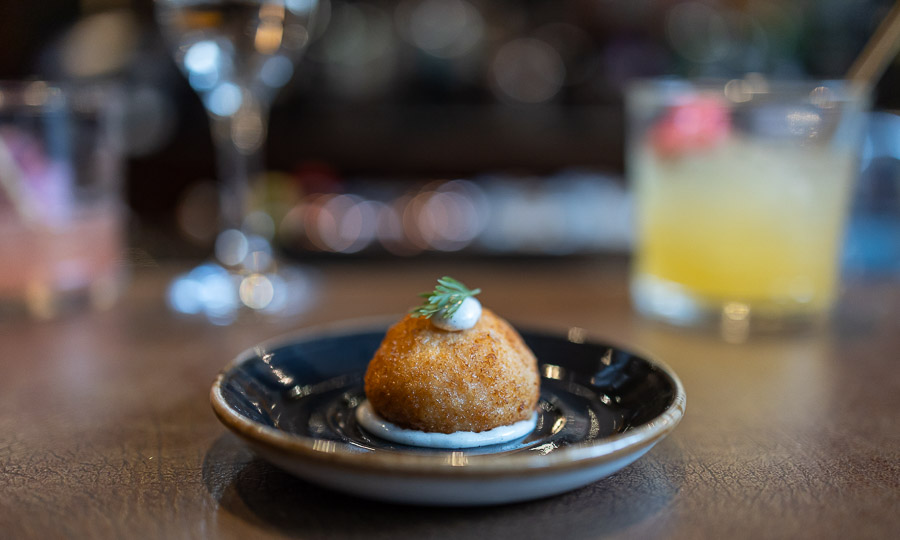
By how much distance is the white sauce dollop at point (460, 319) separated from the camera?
653 millimetres

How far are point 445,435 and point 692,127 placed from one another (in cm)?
63

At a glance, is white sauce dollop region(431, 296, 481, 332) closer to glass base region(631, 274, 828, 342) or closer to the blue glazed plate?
the blue glazed plate

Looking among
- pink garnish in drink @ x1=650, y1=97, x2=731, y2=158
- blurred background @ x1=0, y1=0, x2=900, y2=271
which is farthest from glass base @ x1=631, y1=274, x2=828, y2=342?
blurred background @ x1=0, y1=0, x2=900, y2=271

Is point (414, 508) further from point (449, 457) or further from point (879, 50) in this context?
point (879, 50)

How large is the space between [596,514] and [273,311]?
70 cm

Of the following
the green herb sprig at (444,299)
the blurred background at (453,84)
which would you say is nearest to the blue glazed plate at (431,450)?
the green herb sprig at (444,299)

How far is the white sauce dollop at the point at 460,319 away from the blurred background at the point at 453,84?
6.45 ft

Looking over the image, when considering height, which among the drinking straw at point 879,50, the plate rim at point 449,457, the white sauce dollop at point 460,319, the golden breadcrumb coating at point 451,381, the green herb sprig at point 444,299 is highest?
the drinking straw at point 879,50

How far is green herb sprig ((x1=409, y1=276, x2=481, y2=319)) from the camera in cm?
66

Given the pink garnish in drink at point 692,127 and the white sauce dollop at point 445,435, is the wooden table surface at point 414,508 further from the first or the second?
the pink garnish in drink at point 692,127

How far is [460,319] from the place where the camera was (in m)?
0.65

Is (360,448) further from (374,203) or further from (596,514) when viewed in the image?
(374,203)

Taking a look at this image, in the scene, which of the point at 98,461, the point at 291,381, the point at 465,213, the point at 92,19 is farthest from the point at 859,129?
the point at 92,19

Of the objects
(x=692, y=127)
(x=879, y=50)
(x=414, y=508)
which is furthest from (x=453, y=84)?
(x=414, y=508)
